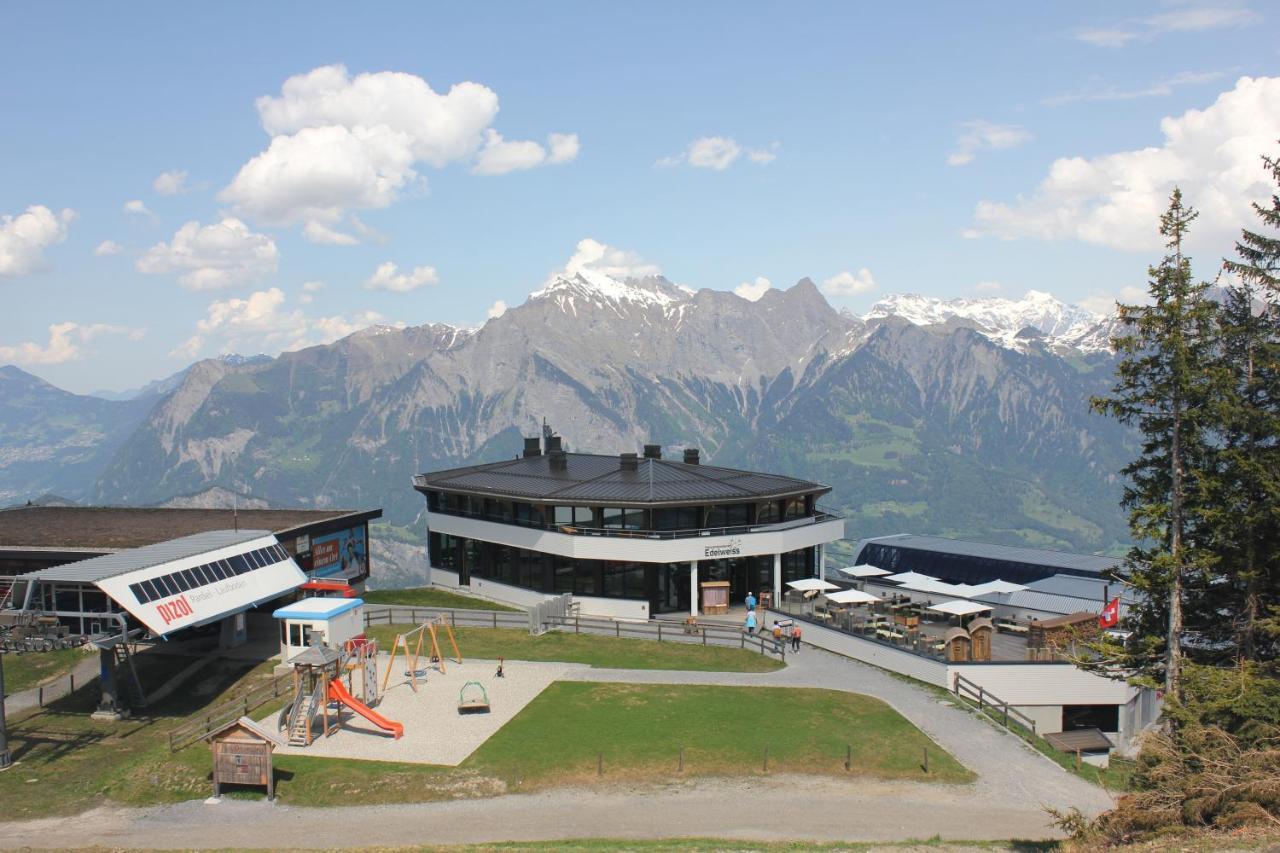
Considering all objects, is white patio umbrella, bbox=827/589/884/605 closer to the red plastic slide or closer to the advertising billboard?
the red plastic slide

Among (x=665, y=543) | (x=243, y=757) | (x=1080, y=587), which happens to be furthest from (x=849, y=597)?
(x=243, y=757)

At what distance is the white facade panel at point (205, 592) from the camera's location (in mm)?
42969

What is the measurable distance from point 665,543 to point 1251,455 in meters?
32.7

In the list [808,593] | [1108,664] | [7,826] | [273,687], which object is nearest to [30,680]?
[273,687]

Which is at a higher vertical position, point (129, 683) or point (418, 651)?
point (418, 651)

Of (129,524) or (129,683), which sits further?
(129,524)

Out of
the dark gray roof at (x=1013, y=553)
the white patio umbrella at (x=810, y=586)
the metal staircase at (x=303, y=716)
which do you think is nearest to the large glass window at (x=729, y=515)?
the white patio umbrella at (x=810, y=586)

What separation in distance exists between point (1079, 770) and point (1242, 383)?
16.2 meters

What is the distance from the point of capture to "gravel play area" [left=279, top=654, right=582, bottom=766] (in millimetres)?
36656

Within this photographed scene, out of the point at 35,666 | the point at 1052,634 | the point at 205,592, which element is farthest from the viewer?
the point at 35,666

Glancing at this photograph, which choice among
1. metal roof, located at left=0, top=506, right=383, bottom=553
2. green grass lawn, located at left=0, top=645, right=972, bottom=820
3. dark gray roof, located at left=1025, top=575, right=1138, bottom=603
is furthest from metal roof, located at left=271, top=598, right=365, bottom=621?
dark gray roof, located at left=1025, top=575, right=1138, bottom=603

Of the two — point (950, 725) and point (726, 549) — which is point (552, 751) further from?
point (726, 549)

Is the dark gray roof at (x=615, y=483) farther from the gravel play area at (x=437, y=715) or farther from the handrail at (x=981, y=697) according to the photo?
the handrail at (x=981, y=697)

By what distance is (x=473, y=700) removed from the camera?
136 ft
